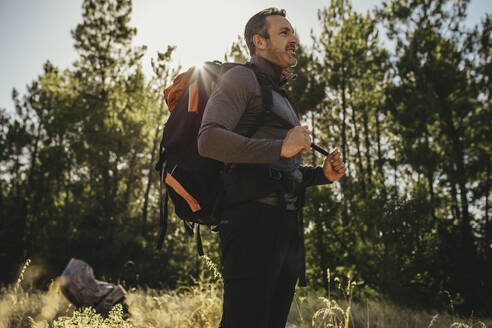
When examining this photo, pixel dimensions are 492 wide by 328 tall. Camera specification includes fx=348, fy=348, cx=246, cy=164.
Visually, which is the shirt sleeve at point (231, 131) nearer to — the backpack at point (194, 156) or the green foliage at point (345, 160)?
the backpack at point (194, 156)

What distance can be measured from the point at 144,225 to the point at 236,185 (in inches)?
584

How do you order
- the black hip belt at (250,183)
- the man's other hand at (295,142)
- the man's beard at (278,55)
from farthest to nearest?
1. the man's beard at (278,55)
2. the black hip belt at (250,183)
3. the man's other hand at (295,142)

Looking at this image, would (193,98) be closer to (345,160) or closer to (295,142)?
(295,142)

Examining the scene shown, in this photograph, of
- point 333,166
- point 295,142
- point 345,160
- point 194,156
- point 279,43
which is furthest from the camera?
point 345,160

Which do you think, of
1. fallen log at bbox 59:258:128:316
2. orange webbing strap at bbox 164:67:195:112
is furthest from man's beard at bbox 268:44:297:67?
fallen log at bbox 59:258:128:316

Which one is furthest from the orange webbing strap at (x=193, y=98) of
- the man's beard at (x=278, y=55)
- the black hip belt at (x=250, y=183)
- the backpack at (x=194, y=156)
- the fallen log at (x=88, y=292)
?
the fallen log at (x=88, y=292)

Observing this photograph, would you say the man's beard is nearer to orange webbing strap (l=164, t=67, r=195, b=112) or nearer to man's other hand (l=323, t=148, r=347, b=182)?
orange webbing strap (l=164, t=67, r=195, b=112)

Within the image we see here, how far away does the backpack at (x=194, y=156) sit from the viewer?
5.05 feet

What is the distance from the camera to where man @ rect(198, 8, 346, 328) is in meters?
1.36

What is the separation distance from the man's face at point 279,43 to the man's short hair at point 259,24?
23mm

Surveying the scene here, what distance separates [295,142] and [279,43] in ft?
2.16

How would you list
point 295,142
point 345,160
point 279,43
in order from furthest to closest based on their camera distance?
point 345,160
point 279,43
point 295,142

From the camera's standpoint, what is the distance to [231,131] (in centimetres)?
141

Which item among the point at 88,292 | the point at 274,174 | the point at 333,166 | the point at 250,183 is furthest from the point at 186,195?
the point at 88,292
